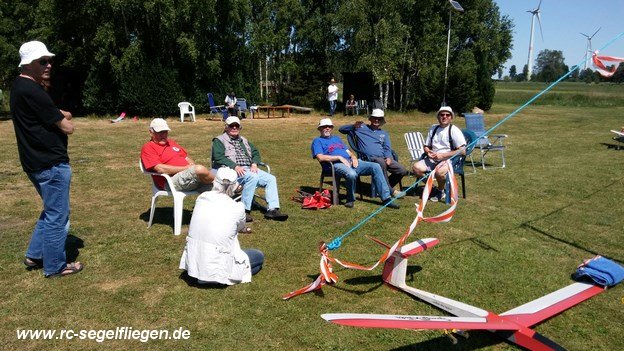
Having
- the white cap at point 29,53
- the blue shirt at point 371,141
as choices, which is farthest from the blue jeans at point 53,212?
the blue shirt at point 371,141

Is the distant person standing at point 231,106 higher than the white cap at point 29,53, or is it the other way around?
the white cap at point 29,53

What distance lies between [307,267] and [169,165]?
2106 mm

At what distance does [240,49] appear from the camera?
21.1 m

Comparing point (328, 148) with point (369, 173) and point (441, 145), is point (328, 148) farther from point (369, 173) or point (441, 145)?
point (441, 145)

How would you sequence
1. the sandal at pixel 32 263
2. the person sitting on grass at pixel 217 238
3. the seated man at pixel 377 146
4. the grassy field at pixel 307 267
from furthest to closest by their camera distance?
the seated man at pixel 377 146
the sandal at pixel 32 263
the person sitting on grass at pixel 217 238
the grassy field at pixel 307 267

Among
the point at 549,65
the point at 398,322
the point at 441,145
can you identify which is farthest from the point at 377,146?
the point at 549,65

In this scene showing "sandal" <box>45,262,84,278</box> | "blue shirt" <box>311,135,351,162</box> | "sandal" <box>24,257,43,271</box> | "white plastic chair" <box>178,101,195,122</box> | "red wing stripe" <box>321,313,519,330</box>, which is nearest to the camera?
"red wing stripe" <box>321,313,519,330</box>

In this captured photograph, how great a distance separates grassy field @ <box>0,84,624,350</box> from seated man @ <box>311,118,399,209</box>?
0.23m

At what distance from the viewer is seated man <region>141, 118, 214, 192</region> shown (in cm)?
488

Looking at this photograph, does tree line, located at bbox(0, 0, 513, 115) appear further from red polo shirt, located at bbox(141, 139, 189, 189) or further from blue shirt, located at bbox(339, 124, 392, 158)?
red polo shirt, located at bbox(141, 139, 189, 189)

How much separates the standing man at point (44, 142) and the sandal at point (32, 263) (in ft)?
0.76

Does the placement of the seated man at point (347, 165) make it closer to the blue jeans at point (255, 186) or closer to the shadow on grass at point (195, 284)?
the blue jeans at point (255, 186)

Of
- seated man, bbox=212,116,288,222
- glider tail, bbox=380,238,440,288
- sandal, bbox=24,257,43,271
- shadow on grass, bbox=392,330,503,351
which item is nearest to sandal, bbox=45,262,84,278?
sandal, bbox=24,257,43,271

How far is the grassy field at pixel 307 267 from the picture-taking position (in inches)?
124
